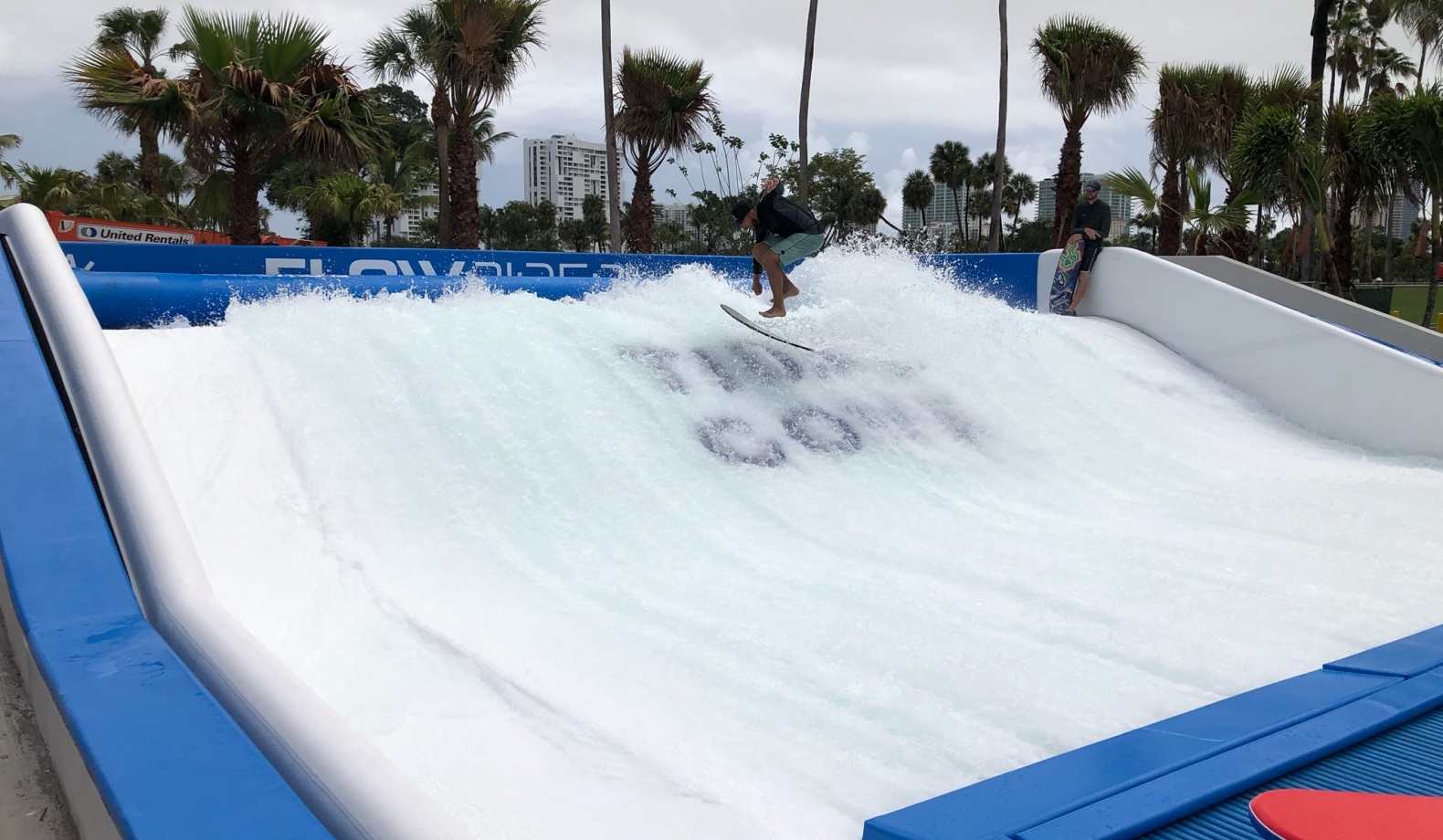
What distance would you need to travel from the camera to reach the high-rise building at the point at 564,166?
96.2m

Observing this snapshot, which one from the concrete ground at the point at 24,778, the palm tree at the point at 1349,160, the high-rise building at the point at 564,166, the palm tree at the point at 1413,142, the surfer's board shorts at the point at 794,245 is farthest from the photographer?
the high-rise building at the point at 564,166

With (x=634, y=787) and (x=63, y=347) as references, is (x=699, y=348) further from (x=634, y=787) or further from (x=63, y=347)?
(x=634, y=787)

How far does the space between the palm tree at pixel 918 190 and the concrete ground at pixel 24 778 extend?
60.9 meters

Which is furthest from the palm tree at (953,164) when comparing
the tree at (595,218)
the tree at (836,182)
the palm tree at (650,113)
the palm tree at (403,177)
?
the palm tree at (650,113)

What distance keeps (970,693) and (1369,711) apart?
1.09 metres

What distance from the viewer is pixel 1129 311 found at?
32.6 feet

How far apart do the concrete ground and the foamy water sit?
77 cm

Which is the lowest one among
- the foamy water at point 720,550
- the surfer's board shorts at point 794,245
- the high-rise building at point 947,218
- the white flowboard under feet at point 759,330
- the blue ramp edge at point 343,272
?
the foamy water at point 720,550

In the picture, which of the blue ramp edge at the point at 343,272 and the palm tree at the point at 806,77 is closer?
the blue ramp edge at the point at 343,272

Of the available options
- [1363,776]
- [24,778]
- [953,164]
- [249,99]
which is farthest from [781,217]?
[953,164]

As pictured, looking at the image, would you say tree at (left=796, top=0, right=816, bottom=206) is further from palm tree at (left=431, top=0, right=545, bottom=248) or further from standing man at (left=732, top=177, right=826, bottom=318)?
standing man at (left=732, top=177, right=826, bottom=318)

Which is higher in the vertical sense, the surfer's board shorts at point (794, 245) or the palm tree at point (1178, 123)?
the palm tree at point (1178, 123)

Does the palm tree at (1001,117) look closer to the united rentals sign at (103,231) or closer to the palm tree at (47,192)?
the united rentals sign at (103,231)

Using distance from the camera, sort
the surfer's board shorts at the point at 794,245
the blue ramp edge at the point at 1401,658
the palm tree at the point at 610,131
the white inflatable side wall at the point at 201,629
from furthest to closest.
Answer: the palm tree at the point at 610,131 < the surfer's board shorts at the point at 794,245 < the blue ramp edge at the point at 1401,658 < the white inflatable side wall at the point at 201,629
